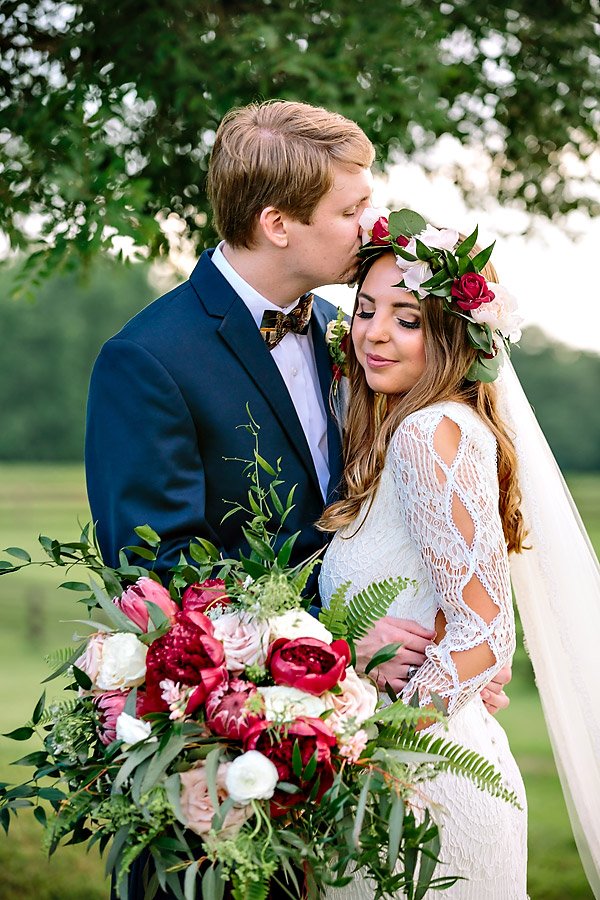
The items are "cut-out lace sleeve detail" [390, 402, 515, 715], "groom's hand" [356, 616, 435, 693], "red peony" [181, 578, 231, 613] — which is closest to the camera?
"red peony" [181, 578, 231, 613]

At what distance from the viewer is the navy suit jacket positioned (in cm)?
272

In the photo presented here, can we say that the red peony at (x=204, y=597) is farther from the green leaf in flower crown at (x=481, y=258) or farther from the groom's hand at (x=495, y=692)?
the green leaf in flower crown at (x=481, y=258)

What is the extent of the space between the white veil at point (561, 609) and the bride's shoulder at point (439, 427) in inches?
11.0

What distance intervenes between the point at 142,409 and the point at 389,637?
86 centimetres

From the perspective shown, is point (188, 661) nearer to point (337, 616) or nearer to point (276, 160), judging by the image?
point (337, 616)

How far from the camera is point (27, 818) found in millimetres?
6727

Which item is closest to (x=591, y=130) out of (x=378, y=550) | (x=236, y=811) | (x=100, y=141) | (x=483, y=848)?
(x=100, y=141)

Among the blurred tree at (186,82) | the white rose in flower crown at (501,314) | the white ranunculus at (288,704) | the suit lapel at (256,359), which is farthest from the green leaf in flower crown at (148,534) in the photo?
the blurred tree at (186,82)

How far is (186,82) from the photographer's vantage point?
3994mm

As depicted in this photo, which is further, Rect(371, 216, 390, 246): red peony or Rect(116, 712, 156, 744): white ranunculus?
Rect(371, 216, 390, 246): red peony

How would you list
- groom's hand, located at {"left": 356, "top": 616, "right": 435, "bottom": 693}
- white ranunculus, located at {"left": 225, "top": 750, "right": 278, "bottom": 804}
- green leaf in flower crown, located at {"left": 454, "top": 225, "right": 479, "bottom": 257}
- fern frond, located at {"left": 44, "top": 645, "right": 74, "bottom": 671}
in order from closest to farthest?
white ranunculus, located at {"left": 225, "top": 750, "right": 278, "bottom": 804}, fern frond, located at {"left": 44, "top": 645, "right": 74, "bottom": 671}, groom's hand, located at {"left": 356, "top": 616, "right": 435, "bottom": 693}, green leaf in flower crown, located at {"left": 454, "top": 225, "right": 479, "bottom": 257}

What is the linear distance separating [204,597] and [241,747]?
306mm

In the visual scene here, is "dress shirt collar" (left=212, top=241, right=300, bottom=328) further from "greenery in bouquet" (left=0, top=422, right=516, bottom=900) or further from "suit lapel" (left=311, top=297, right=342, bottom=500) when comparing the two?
"greenery in bouquet" (left=0, top=422, right=516, bottom=900)

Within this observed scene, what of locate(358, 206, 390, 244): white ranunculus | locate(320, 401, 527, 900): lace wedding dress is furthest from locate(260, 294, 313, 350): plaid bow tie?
locate(320, 401, 527, 900): lace wedding dress
